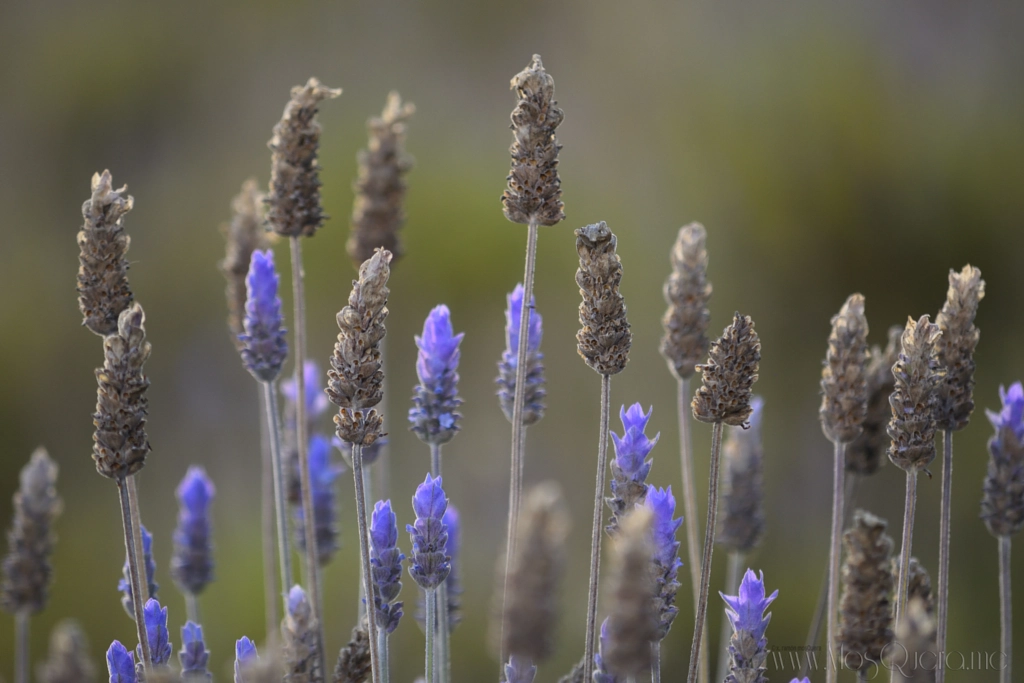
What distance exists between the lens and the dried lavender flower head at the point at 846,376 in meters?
1.08

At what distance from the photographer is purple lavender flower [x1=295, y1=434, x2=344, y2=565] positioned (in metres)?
1.47

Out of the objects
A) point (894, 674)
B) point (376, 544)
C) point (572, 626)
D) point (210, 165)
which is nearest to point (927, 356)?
point (894, 674)

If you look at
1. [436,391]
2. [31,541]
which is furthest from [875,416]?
[31,541]

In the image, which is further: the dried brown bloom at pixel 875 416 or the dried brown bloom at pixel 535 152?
the dried brown bloom at pixel 875 416

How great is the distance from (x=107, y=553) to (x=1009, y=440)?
2.56m

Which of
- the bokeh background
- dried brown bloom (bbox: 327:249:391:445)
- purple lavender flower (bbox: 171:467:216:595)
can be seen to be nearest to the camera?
dried brown bloom (bbox: 327:249:391:445)

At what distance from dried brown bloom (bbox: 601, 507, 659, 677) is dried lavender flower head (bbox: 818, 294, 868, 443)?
1.87ft

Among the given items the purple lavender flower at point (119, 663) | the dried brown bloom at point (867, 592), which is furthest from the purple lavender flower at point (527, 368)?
the purple lavender flower at point (119, 663)

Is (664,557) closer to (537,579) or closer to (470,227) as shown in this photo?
(537,579)

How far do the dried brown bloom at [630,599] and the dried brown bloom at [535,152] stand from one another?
1.71 ft

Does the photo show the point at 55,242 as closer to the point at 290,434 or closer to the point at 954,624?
the point at 290,434

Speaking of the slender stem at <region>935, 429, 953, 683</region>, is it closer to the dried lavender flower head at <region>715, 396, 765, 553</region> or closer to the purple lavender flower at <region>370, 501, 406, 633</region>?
the dried lavender flower head at <region>715, 396, 765, 553</region>

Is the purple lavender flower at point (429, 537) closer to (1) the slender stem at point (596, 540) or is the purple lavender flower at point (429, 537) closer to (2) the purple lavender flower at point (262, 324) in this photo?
(1) the slender stem at point (596, 540)

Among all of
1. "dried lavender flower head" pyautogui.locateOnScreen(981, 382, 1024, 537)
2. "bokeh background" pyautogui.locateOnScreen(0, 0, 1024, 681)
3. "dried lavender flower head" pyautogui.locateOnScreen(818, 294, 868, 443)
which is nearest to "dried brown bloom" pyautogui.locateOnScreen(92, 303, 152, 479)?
"dried lavender flower head" pyautogui.locateOnScreen(818, 294, 868, 443)
